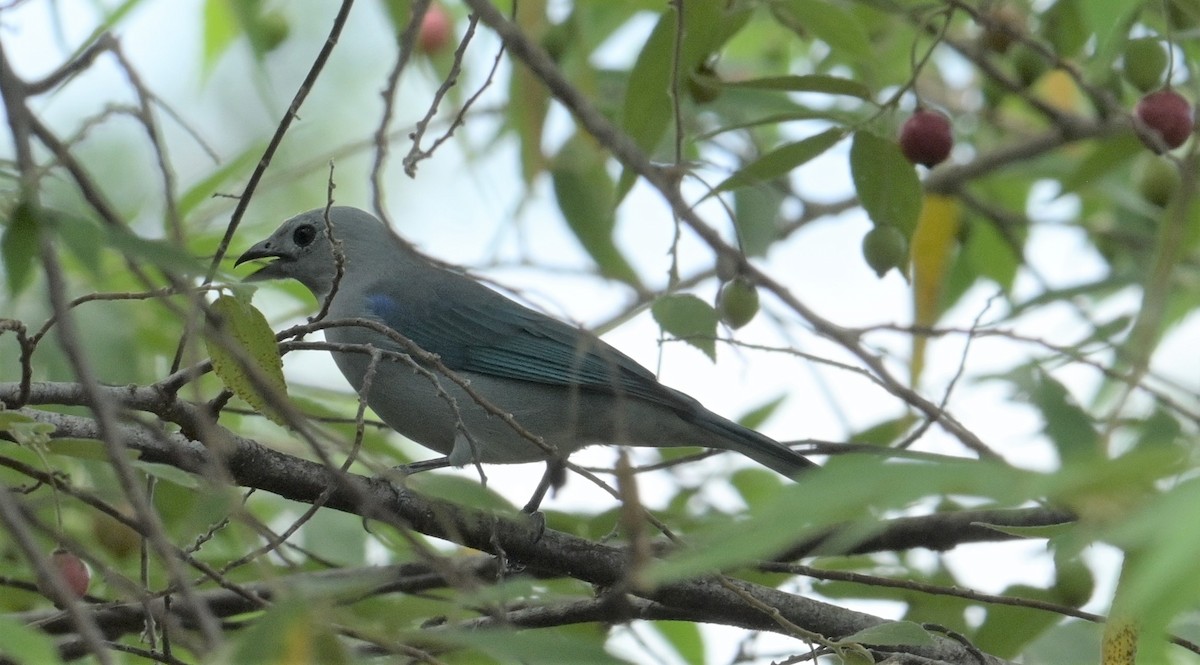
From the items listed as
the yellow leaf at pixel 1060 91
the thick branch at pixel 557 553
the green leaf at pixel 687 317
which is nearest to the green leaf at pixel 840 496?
the thick branch at pixel 557 553

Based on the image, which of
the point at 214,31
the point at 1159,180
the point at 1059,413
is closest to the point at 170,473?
the point at 1059,413

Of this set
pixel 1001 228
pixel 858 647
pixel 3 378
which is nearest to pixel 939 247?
pixel 1001 228

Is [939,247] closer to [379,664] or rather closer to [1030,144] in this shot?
[1030,144]

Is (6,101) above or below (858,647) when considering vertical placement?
above

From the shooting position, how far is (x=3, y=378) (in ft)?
14.0

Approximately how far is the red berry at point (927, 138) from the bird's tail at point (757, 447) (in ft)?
3.35

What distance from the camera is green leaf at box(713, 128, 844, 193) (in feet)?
11.5

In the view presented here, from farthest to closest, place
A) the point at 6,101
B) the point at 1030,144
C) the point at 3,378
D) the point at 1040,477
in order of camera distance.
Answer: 1. the point at 1030,144
2. the point at 3,378
3. the point at 6,101
4. the point at 1040,477

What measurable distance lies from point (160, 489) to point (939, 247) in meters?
3.29

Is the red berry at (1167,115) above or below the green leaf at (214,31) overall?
below

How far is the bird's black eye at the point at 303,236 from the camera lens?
5.70 m

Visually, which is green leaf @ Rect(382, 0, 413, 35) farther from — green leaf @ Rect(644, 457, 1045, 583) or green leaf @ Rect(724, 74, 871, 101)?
green leaf @ Rect(644, 457, 1045, 583)

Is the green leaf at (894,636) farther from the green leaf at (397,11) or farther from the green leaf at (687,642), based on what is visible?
the green leaf at (397,11)

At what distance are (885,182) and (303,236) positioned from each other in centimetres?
289
